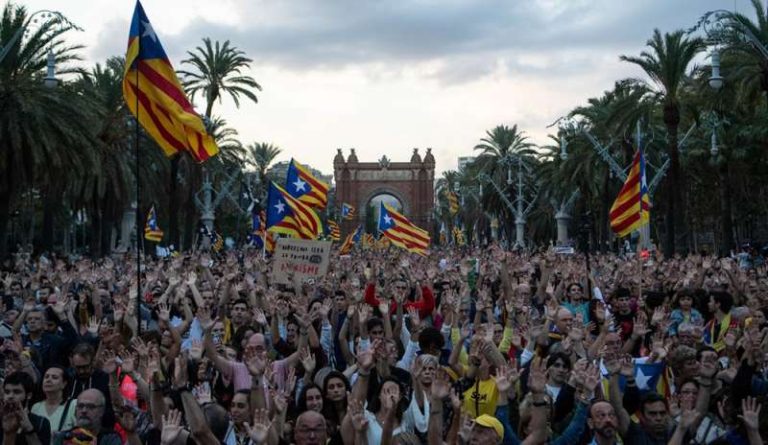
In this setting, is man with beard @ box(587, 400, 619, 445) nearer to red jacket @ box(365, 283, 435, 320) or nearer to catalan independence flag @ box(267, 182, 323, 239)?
red jacket @ box(365, 283, 435, 320)

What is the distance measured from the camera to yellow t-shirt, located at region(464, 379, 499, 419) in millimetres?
6824

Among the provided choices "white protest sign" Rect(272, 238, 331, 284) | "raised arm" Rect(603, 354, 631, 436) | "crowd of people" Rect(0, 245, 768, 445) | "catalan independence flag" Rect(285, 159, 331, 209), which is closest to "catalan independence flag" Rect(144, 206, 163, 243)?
"catalan independence flag" Rect(285, 159, 331, 209)

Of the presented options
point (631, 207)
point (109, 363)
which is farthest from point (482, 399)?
point (631, 207)

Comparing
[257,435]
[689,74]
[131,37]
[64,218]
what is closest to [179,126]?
[131,37]

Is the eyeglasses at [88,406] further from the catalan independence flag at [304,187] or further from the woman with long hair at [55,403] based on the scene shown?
the catalan independence flag at [304,187]

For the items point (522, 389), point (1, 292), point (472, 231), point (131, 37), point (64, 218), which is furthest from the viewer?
point (472, 231)

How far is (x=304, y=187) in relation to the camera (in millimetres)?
23312

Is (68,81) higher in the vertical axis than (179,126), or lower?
higher

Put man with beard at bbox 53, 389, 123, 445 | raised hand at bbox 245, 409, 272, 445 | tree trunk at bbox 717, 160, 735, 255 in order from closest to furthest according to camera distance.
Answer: raised hand at bbox 245, 409, 272, 445
man with beard at bbox 53, 389, 123, 445
tree trunk at bbox 717, 160, 735, 255

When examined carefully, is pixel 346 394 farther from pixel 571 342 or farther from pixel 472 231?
pixel 472 231

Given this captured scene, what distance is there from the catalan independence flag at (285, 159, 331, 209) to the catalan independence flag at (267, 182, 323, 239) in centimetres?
134

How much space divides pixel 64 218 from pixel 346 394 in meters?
54.2

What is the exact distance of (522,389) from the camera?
7.50 metres

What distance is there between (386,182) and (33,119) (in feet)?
339
